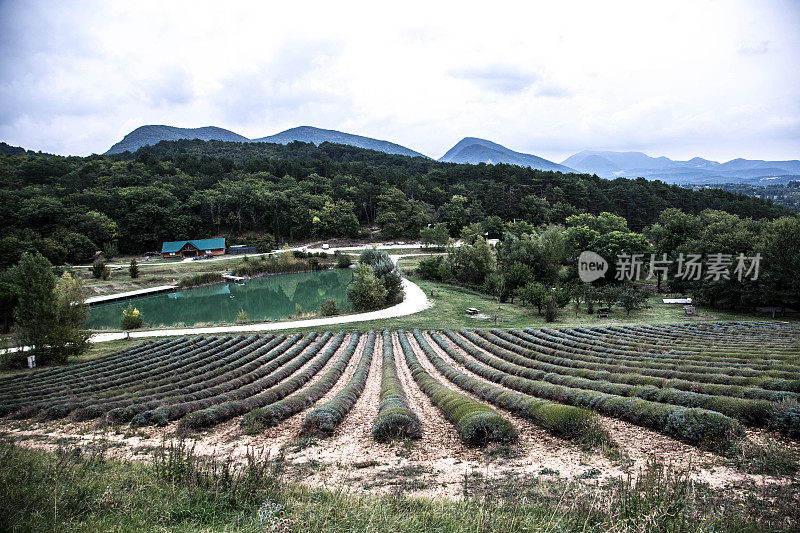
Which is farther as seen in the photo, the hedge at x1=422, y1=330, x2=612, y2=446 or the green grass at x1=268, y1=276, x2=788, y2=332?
the green grass at x1=268, y1=276, x2=788, y2=332

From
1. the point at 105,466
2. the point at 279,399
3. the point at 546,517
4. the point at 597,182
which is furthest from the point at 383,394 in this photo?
the point at 597,182

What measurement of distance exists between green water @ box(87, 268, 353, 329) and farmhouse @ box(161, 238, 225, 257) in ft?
64.9

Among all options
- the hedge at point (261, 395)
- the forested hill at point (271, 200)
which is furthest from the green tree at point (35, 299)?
the forested hill at point (271, 200)

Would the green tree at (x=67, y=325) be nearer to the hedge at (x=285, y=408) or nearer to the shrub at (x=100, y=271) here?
the hedge at (x=285, y=408)

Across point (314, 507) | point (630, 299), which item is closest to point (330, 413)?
point (314, 507)

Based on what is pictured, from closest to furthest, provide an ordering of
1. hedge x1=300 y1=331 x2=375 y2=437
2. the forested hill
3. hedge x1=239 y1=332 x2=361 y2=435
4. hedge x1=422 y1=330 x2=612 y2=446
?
hedge x1=422 y1=330 x2=612 y2=446, hedge x1=300 y1=331 x2=375 y2=437, hedge x1=239 y1=332 x2=361 y2=435, the forested hill

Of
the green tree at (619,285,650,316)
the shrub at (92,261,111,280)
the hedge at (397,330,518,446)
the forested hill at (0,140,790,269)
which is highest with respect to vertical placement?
the forested hill at (0,140,790,269)

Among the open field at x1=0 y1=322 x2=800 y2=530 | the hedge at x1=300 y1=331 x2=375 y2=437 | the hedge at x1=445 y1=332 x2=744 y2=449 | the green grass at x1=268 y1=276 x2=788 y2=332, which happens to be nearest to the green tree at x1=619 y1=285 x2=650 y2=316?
the green grass at x1=268 y1=276 x2=788 y2=332

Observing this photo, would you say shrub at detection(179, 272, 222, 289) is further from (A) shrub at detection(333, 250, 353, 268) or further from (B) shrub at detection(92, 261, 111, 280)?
(A) shrub at detection(333, 250, 353, 268)

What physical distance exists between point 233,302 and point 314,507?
45.8 metres

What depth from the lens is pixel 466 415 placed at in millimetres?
10375

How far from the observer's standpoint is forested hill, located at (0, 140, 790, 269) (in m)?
71.4

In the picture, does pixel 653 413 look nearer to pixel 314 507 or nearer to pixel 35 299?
pixel 314 507

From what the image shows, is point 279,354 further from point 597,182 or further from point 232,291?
point 597,182
